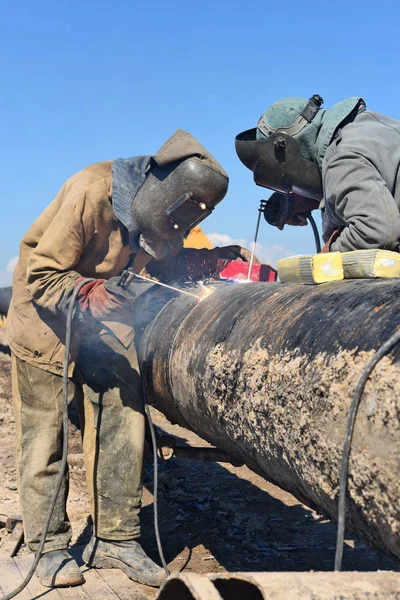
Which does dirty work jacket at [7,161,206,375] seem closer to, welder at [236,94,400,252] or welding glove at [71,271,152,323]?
welding glove at [71,271,152,323]

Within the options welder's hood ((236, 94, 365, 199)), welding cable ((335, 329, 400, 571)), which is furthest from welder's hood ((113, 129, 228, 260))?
welding cable ((335, 329, 400, 571))

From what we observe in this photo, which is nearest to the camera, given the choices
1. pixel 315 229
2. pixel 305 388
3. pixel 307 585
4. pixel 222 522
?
pixel 307 585

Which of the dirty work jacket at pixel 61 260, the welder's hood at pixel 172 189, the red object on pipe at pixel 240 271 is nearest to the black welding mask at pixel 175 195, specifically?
the welder's hood at pixel 172 189

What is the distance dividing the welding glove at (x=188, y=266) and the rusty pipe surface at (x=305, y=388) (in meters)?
1.13

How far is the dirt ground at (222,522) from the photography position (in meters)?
3.86

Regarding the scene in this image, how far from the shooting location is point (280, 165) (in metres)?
3.49

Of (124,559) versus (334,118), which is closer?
(334,118)

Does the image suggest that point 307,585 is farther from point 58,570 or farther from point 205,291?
point 58,570

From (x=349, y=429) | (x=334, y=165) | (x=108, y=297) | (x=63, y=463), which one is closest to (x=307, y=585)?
(x=349, y=429)

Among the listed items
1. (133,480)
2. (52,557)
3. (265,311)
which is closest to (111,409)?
(133,480)

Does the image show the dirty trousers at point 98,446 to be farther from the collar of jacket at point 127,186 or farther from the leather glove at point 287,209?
the leather glove at point 287,209

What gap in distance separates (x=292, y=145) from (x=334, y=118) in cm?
31

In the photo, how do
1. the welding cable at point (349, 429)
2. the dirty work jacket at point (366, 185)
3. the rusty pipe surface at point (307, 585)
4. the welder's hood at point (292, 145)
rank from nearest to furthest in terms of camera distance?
the rusty pipe surface at point (307, 585), the welding cable at point (349, 429), the dirty work jacket at point (366, 185), the welder's hood at point (292, 145)

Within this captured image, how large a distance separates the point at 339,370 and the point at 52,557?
98.1 inches
